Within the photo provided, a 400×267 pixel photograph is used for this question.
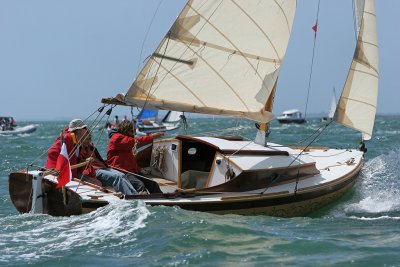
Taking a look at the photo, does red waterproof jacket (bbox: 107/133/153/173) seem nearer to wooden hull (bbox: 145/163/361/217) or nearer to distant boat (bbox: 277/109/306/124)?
wooden hull (bbox: 145/163/361/217)

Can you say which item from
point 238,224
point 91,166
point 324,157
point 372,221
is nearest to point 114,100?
point 91,166

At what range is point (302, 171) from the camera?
448 inches

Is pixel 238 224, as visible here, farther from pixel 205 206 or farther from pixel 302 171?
pixel 302 171

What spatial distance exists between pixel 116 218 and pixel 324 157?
655cm

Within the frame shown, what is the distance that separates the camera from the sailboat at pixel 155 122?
58.4 m

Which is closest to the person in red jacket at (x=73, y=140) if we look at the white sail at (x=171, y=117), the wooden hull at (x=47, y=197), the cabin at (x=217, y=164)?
the wooden hull at (x=47, y=197)

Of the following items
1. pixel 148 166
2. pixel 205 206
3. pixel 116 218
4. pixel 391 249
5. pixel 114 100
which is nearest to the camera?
pixel 391 249

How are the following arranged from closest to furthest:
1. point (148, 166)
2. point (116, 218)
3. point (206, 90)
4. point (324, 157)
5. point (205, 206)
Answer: point (116, 218) → point (205, 206) → point (206, 90) → point (148, 166) → point (324, 157)

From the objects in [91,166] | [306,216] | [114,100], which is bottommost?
[306,216]

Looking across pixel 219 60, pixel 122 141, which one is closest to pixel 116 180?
pixel 122 141

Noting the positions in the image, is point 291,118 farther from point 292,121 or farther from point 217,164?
point 217,164

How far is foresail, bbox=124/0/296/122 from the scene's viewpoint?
428 inches

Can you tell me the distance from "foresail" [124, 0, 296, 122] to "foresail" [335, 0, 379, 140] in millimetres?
2102

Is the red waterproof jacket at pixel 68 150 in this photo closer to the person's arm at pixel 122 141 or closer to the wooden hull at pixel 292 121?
the person's arm at pixel 122 141
